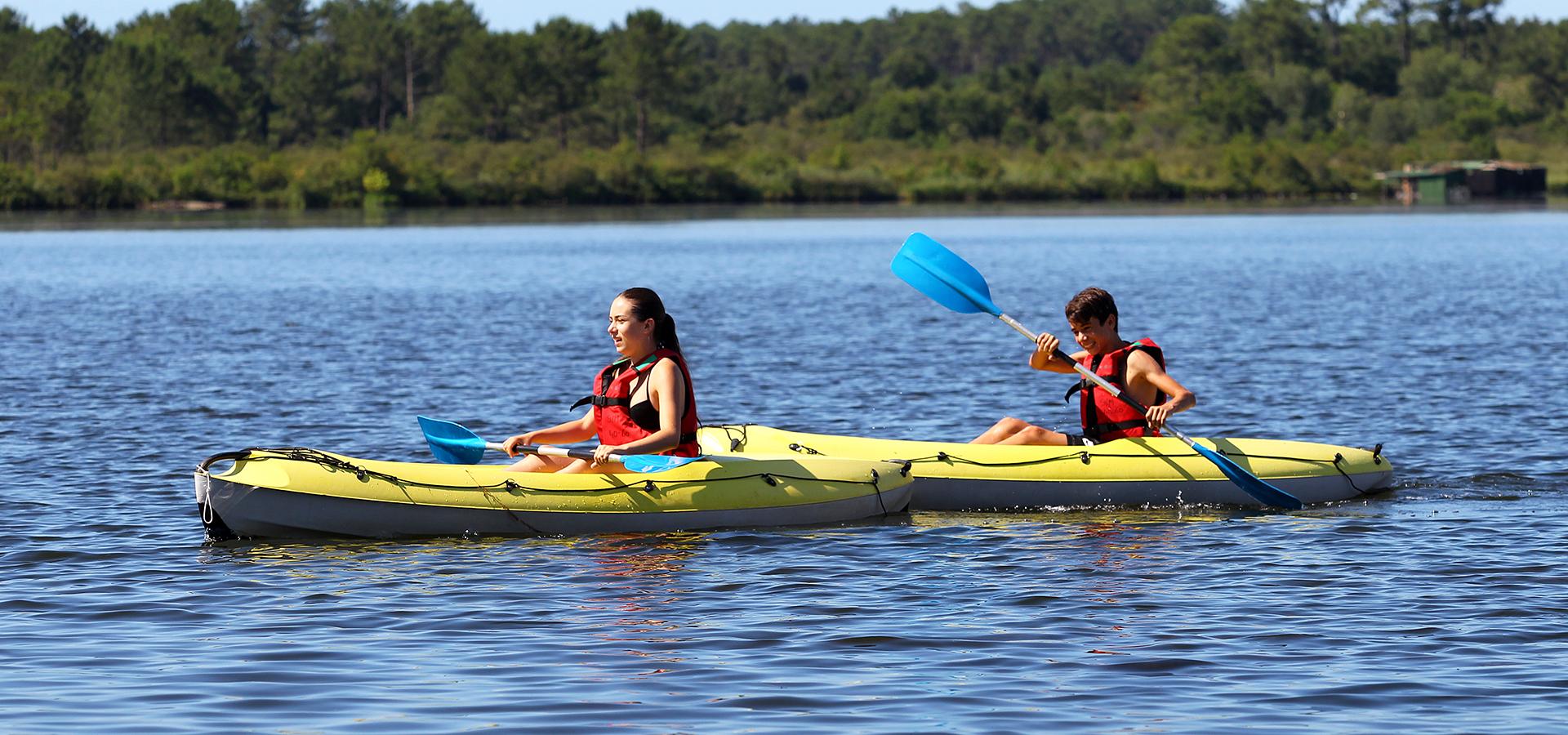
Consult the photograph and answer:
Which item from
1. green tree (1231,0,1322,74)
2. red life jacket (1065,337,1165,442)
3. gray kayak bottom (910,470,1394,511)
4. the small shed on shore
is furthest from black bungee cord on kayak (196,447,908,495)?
green tree (1231,0,1322,74)

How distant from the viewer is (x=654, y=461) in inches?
369

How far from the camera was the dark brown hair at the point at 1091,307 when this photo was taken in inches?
400

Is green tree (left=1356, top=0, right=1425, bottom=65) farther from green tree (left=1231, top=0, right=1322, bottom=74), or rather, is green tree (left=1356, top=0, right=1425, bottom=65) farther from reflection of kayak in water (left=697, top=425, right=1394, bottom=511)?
reflection of kayak in water (left=697, top=425, right=1394, bottom=511)

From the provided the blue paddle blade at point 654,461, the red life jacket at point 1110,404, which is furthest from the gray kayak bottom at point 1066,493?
the blue paddle blade at point 654,461

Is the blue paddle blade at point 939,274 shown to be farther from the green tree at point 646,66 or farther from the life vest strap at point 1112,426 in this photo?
the green tree at point 646,66

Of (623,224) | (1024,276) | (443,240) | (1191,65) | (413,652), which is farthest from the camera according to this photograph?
(1191,65)

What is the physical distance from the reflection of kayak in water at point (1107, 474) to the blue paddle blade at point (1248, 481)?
50 mm

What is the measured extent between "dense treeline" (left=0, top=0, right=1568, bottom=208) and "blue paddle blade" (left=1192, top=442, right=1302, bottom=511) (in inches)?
2886

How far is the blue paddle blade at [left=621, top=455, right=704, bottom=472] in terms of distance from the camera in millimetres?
9281

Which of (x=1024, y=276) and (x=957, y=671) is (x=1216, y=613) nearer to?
(x=957, y=671)

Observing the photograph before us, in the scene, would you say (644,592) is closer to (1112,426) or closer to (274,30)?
(1112,426)

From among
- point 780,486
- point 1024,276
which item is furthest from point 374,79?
point 780,486

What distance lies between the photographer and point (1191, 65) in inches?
5098

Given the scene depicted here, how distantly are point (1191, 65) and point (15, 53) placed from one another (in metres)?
74.0
